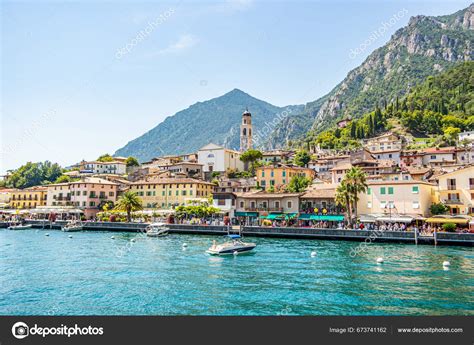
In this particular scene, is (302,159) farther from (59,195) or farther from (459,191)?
(59,195)

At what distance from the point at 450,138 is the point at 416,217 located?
80464 millimetres

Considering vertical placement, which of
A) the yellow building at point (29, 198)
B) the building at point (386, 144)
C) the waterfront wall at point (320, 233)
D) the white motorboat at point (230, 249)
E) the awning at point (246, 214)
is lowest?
the white motorboat at point (230, 249)

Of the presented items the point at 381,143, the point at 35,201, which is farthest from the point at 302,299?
the point at 381,143

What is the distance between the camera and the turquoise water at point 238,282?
71.0ft

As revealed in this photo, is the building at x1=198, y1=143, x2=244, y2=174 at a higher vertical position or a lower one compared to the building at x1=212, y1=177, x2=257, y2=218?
higher

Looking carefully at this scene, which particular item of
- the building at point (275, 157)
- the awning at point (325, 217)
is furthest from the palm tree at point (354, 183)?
the building at point (275, 157)

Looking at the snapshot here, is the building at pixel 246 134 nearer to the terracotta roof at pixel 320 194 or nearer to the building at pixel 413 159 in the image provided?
the building at pixel 413 159

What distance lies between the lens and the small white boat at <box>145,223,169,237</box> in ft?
201

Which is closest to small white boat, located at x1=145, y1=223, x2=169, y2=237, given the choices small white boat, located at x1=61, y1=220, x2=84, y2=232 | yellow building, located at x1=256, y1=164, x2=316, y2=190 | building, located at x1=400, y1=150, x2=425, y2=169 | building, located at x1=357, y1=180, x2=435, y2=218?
small white boat, located at x1=61, y1=220, x2=84, y2=232

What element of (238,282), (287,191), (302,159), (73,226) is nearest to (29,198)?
(73,226)

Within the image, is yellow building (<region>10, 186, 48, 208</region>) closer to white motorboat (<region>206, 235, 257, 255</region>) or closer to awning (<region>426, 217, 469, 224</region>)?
white motorboat (<region>206, 235, 257, 255</region>)

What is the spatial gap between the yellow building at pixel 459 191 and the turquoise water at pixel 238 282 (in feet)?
41.6

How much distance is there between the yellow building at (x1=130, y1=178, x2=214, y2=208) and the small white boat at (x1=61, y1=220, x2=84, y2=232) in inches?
704
